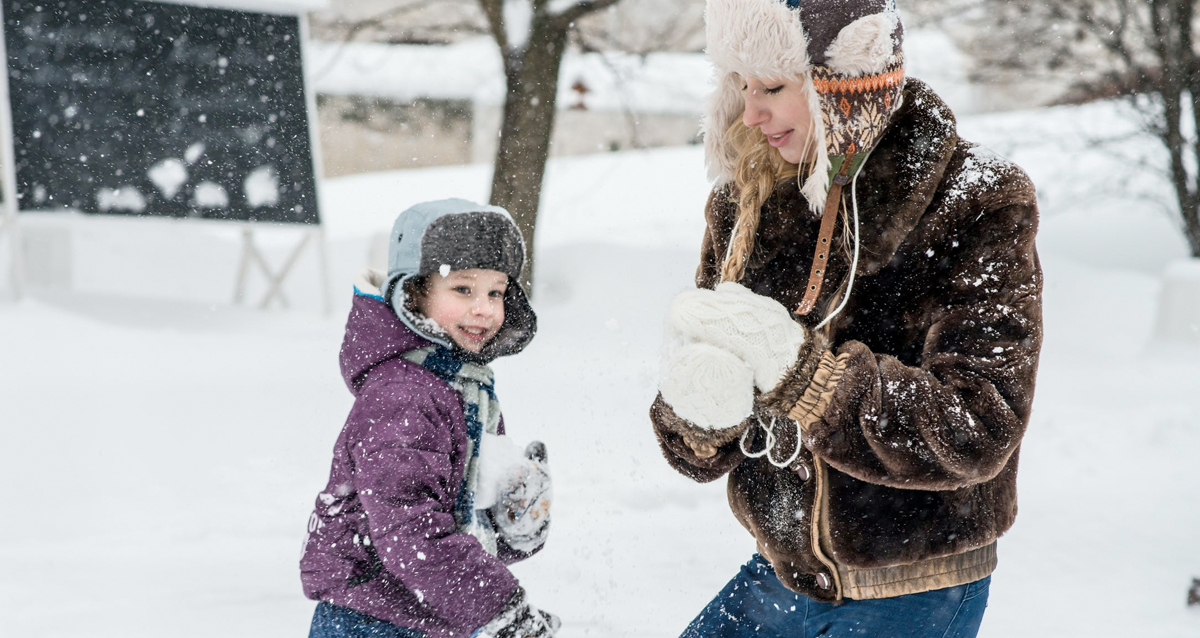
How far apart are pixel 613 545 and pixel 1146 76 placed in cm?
767

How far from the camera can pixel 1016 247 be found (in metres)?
1.70

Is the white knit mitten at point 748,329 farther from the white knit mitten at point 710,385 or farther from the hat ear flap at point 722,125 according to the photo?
the hat ear flap at point 722,125

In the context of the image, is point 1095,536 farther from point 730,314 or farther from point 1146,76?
point 1146,76

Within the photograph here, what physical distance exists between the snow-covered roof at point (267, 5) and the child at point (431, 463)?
244 inches

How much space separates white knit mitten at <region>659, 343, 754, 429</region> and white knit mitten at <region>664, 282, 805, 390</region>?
0.02 m

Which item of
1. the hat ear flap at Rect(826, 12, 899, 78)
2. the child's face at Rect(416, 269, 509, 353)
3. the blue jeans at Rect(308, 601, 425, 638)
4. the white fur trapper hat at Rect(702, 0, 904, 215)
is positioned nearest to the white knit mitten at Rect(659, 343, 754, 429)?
the white fur trapper hat at Rect(702, 0, 904, 215)

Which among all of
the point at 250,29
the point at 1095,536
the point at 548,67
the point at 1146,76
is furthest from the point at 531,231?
the point at 1146,76

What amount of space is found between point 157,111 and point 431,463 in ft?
20.6

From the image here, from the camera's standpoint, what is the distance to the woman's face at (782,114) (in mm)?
1858

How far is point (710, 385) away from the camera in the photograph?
62.2 inches

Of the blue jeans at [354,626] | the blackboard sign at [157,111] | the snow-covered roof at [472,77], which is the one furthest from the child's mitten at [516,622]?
the snow-covered roof at [472,77]

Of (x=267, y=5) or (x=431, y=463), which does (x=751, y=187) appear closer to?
(x=431, y=463)

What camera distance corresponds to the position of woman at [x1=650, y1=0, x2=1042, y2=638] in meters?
1.62

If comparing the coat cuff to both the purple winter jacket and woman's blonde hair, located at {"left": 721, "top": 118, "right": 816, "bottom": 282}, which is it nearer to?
woman's blonde hair, located at {"left": 721, "top": 118, "right": 816, "bottom": 282}
